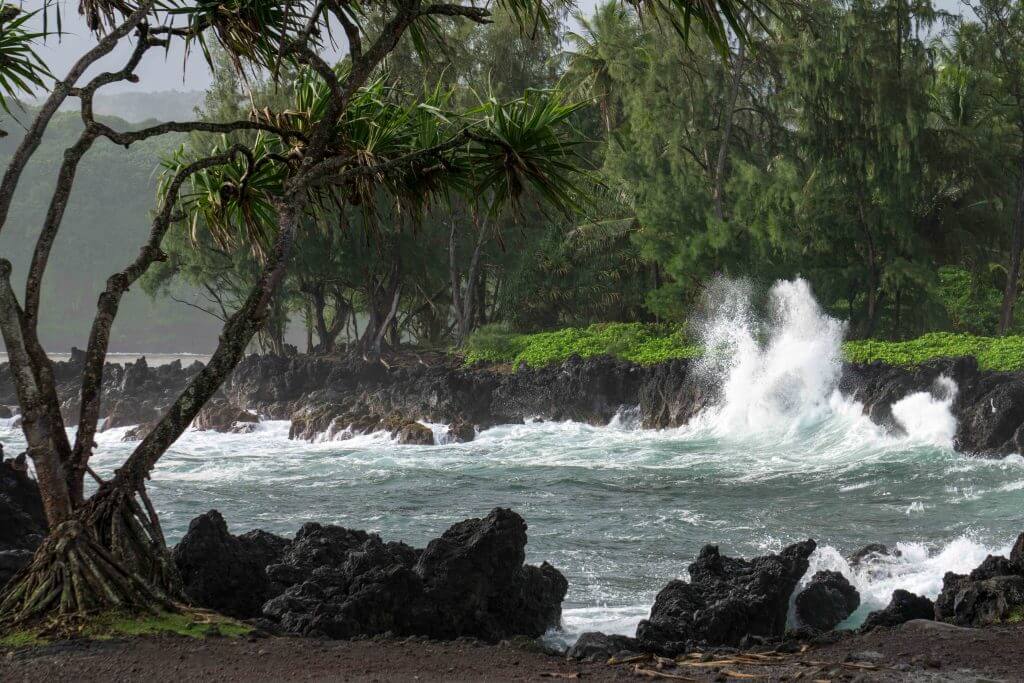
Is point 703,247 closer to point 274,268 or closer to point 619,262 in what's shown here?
point 619,262

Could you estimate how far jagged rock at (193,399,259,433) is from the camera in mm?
29438

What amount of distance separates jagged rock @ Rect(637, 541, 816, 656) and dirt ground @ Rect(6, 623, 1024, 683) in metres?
1.67

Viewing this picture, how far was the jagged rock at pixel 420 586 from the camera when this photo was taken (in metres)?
7.06

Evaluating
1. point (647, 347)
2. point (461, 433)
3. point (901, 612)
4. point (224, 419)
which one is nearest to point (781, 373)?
point (647, 347)

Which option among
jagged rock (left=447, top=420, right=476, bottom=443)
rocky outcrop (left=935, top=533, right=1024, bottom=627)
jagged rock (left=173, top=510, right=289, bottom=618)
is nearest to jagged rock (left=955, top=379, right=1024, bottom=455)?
jagged rock (left=447, top=420, right=476, bottom=443)

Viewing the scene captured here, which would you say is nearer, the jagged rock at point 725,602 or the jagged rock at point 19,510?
the jagged rock at point 725,602

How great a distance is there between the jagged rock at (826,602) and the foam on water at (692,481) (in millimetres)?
157

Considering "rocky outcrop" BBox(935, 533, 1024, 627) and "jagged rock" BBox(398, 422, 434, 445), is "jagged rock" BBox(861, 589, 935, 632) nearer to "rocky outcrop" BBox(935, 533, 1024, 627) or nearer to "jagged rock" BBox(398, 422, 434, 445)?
"rocky outcrop" BBox(935, 533, 1024, 627)

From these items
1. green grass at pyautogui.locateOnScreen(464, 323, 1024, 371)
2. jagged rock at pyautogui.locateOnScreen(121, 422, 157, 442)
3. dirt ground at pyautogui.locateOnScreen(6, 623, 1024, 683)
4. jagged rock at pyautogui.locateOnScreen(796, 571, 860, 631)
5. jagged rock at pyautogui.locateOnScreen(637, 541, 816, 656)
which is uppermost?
green grass at pyautogui.locateOnScreen(464, 323, 1024, 371)

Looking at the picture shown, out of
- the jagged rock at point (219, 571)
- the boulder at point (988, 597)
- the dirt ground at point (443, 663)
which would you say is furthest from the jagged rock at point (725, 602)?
the jagged rock at point (219, 571)

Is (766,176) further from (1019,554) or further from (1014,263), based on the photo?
(1019,554)

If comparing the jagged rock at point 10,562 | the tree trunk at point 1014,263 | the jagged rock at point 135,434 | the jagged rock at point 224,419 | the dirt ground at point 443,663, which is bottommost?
the dirt ground at point 443,663

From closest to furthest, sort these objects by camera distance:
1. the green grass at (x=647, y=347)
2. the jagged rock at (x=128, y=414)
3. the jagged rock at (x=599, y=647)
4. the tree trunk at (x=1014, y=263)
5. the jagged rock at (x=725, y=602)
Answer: the jagged rock at (x=599, y=647) < the jagged rock at (x=725, y=602) < the green grass at (x=647, y=347) < the tree trunk at (x=1014, y=263) < the jagged rock at (x=128, y=414)

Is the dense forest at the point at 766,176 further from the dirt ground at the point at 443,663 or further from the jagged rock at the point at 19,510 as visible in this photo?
the dirt ground at the point at 443,663
